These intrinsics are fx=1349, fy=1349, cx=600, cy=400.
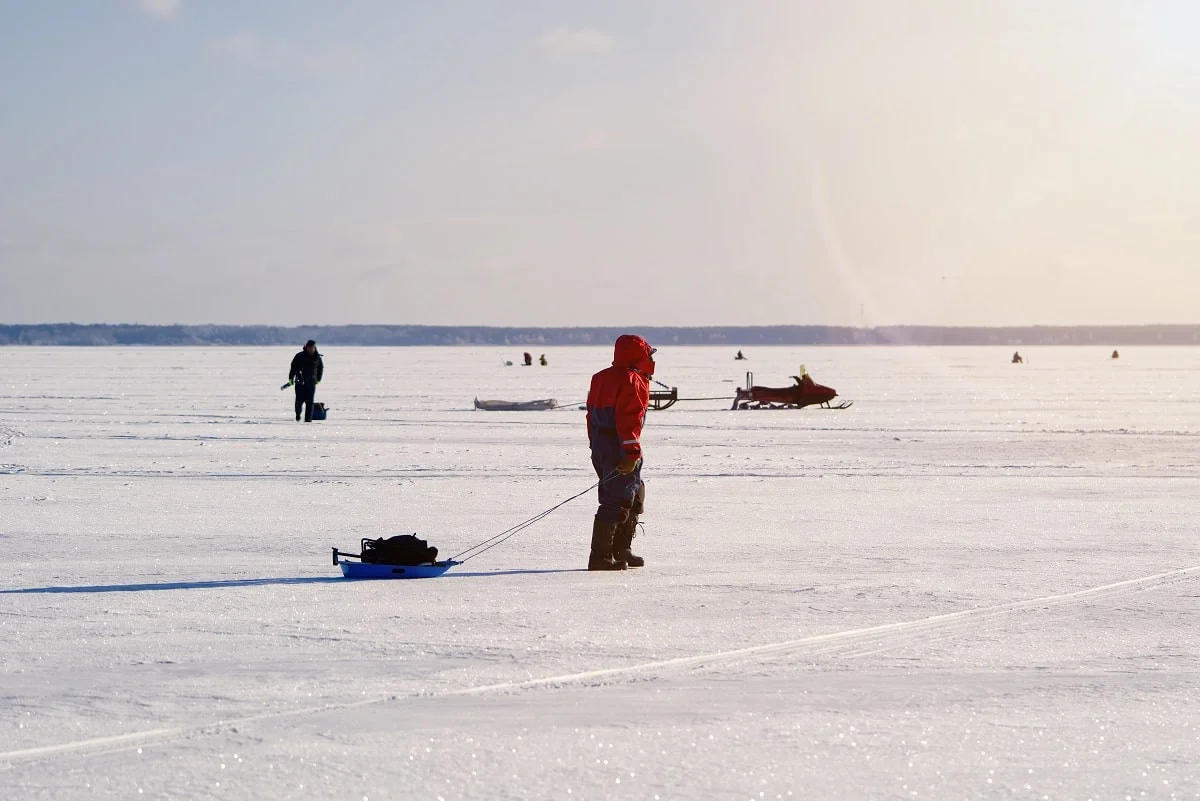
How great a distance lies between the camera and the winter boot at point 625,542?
9.03m

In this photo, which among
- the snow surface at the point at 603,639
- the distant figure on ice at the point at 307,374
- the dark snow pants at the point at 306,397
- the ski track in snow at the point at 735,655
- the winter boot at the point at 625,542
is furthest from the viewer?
the dark snow pants at the point at 306,397

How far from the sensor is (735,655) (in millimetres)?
6352

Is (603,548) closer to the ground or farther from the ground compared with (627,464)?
closer to the ground

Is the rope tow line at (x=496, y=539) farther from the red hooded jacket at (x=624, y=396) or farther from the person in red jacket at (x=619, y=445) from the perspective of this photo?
the red hooded jacket at (x=624, y=396)

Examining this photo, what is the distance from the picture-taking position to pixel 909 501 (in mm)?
13219

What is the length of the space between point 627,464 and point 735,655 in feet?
8.46

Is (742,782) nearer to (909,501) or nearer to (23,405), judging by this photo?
(909,501)

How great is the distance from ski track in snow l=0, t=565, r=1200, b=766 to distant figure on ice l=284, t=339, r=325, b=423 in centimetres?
1876

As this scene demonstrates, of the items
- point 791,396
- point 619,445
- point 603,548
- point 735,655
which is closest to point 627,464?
point 619,445

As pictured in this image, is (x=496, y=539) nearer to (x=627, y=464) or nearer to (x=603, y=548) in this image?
(x=603, y=548)

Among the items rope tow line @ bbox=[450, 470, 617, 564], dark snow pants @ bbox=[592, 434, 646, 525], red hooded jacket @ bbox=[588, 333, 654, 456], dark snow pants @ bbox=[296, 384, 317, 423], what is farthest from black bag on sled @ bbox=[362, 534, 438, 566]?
dark snow pants @ bbox=[296, 384, 317, 423]

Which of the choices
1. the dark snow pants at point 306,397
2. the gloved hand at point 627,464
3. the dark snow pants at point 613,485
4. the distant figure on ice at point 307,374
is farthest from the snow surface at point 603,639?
the dark snow pants at point 306,397

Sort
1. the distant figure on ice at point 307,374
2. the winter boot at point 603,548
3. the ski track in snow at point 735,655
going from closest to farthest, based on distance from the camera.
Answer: the ski track in snow at point 735,655 < the winter boot at point 603,548 < the distant figure on ice at point 307,374

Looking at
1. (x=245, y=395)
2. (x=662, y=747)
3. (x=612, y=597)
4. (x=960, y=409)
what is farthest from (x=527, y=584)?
(x=245, y=395)
